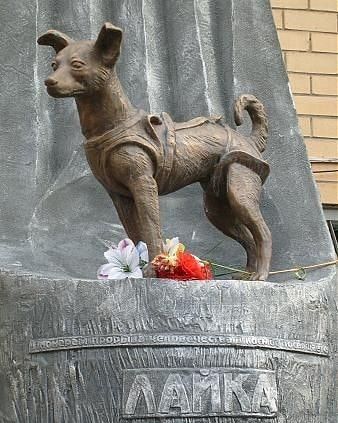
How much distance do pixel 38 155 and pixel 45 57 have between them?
290 millimetres

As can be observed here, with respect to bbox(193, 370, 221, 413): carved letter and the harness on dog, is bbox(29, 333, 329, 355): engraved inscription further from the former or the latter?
the harness on dog

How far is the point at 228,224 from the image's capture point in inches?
113

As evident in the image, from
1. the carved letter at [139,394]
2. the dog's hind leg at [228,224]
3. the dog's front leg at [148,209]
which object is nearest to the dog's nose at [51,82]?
the dog's front leg at [148,209]

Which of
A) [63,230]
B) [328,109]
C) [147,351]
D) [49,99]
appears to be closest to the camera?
[147,351]

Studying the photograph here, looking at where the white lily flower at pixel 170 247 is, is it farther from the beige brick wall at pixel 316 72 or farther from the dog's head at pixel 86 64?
the beige brick wall at pixel 316 72

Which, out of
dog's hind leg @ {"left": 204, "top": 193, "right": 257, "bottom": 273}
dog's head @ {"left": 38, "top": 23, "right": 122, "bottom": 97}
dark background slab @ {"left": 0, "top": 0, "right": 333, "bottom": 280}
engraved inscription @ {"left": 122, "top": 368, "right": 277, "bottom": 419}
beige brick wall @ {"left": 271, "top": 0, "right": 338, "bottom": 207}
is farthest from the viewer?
beige brick wall @ {"left": 271, "top": 0, "right": 338, "bottom": 207}

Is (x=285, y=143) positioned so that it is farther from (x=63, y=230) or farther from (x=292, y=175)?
(x=63, y=230)

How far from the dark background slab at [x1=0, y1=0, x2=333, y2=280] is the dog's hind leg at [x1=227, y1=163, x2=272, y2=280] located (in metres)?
0.19

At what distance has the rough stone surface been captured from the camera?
8.15 feet

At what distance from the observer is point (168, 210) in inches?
126

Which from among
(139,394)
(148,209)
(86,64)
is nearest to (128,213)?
(148,209)

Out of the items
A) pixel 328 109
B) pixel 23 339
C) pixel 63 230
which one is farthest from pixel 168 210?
pixel 328 109

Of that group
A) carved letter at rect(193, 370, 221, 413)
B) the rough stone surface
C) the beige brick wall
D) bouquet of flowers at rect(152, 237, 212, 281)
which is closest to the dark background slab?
the rough stone surface

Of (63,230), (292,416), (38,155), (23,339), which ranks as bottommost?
(292,416)
